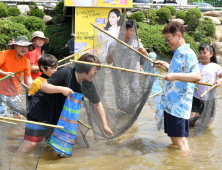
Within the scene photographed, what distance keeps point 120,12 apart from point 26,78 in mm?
6990

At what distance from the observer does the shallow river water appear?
3.64 meters

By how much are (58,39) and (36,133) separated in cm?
1358

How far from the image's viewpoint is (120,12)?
1104 centimetres

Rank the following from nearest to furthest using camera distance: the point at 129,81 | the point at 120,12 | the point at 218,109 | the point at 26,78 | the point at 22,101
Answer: the point at 129,81 < the point at 22,101 < the point at 26,78 < the point at 218,109 < the point at 120,12

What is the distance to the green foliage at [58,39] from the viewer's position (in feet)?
52.8

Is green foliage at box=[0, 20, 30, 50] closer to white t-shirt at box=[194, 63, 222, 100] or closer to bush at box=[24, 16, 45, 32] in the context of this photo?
bush at box=[24, 16, 45, 32]

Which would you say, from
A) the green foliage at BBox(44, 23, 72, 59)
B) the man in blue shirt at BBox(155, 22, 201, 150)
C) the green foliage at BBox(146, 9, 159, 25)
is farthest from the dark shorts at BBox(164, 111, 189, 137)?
the green foliage at BBox(146, 9, 159, 25)

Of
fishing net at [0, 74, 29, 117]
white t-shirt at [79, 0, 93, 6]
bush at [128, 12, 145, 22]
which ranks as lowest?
fishing net at [0, 74, 29, 117]

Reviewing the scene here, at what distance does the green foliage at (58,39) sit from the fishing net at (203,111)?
11.5m

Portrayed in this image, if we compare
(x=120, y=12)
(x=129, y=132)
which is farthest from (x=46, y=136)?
(x=120, y=12)

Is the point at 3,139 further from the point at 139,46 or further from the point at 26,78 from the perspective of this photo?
the point at 139,46

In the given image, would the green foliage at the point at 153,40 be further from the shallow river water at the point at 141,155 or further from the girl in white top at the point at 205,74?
the shallow river water at the point at 141,155

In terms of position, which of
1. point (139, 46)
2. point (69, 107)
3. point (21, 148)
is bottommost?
point (21, 148)

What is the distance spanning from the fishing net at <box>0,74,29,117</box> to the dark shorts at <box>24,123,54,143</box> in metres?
0.89
